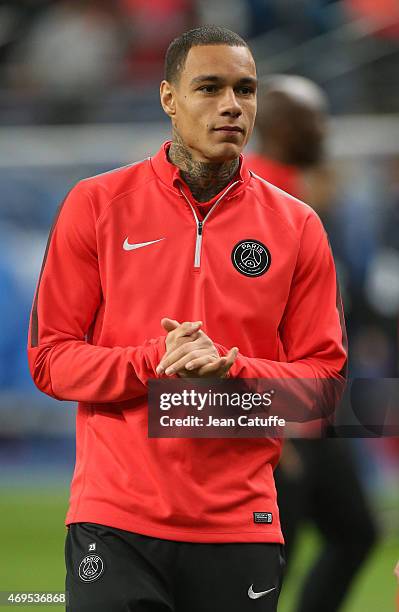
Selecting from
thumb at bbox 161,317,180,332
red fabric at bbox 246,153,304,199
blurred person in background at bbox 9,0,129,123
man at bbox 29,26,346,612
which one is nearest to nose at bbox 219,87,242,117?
man at bbox 29,26,346,612

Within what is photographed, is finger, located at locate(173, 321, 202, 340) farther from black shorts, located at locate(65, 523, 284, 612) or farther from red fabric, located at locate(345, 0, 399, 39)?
red fabric, located at locate(345, 0, 399, 39)

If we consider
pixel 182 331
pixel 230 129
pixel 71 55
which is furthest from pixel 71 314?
pixel 71 55

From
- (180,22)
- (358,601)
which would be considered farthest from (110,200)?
Answer: (180,22)

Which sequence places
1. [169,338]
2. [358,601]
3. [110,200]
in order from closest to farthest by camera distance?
[169,338], [110,200], [358,601]

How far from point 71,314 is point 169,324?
10.8 inches

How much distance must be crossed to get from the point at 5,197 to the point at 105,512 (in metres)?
5.56

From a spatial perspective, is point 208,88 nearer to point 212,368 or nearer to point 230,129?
point 230,129

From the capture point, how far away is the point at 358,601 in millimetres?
4820

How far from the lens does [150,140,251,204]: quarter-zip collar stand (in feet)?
8.29

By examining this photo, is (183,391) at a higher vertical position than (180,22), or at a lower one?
lower

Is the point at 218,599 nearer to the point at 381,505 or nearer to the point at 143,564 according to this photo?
the point at 143,564

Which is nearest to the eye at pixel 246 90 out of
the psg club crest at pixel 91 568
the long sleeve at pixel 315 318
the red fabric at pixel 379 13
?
the long sleeve at pixel 315 318

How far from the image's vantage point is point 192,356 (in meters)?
2.21

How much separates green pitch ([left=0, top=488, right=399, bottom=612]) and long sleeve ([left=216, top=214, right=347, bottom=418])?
1.61 meters
